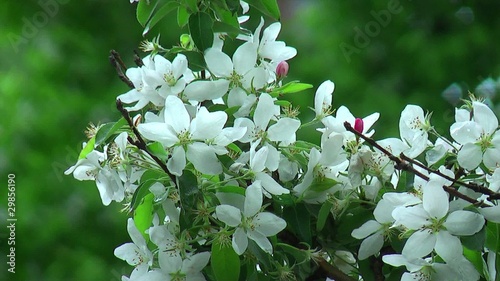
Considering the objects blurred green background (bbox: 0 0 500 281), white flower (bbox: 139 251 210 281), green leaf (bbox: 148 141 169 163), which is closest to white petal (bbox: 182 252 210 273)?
white flower (bbox: 139 251 210 281)

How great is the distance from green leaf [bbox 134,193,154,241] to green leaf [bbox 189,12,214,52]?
0.18m

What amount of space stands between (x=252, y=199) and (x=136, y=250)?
16 centimetres

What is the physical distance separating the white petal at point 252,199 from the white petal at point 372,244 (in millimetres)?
115

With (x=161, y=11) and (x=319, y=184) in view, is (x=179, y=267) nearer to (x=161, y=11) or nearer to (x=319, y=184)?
(x=319, y=184)

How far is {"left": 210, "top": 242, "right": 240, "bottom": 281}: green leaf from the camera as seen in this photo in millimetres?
790

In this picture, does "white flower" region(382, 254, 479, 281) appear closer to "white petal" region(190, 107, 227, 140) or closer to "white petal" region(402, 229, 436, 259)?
"white petal" region(402, 229, 436, 259)

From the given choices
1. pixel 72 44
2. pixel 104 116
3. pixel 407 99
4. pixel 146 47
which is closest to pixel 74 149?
pixel 104 116

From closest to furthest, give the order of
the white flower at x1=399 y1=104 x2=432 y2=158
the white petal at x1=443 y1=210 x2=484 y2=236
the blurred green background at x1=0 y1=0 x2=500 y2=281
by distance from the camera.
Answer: the white petal at x1=443 y1=210 x2=484 y2=236
the white flower at x1=399 y1=104 x2=432 y2=158
the blurred green background at x1=0 y1=0 x2=500 y2=281

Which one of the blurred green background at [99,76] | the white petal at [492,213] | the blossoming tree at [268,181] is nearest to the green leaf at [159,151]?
the blossoming tree at [268,181]

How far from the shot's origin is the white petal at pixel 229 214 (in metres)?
0.77

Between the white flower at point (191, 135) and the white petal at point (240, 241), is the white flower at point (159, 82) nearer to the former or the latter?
the white flower at point (191, 135)

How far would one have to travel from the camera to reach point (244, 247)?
0.78 m

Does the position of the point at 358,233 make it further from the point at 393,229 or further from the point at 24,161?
the point at 24,161

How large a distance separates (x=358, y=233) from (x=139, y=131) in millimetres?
239
